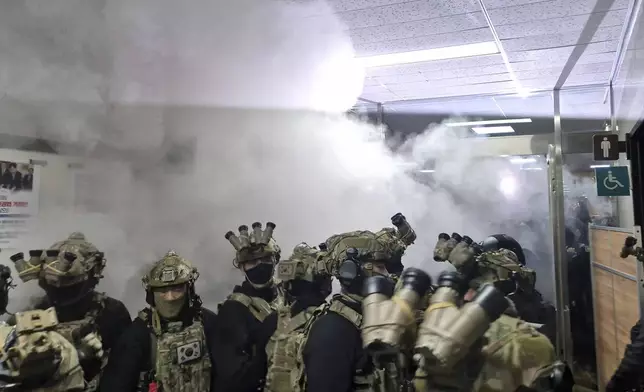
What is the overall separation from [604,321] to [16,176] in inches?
98.7

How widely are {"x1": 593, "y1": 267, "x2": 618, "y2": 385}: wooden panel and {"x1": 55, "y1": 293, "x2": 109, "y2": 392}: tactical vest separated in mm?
1958

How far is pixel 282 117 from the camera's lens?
2166 millimetres

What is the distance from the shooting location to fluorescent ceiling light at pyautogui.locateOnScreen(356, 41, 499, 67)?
2.10 meters

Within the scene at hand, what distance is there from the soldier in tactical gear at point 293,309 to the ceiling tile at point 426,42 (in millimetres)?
858

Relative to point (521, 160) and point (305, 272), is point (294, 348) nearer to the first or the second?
point (305, 272)

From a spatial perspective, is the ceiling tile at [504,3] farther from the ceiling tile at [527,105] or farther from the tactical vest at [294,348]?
the tactical vest at [294,348]

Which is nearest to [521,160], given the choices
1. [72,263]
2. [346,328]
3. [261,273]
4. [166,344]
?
[346,328]

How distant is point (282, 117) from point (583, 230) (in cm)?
146

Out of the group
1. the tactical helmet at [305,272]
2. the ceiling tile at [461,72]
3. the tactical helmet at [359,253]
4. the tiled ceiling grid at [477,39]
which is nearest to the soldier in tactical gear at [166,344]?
the tactical helmet at [305,272]

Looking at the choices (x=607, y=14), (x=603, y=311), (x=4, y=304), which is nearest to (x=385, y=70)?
(x=607, y=14)

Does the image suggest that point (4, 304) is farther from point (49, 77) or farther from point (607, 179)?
point (607, 179)

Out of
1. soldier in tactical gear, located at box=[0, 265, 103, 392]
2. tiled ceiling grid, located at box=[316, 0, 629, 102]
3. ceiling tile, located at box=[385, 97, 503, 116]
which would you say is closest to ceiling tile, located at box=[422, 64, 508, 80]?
tiled ceiling grid, located at box=[316, 0, 629, 102]

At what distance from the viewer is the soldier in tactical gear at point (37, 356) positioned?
1472 millimetres

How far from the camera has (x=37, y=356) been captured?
4.81ft
